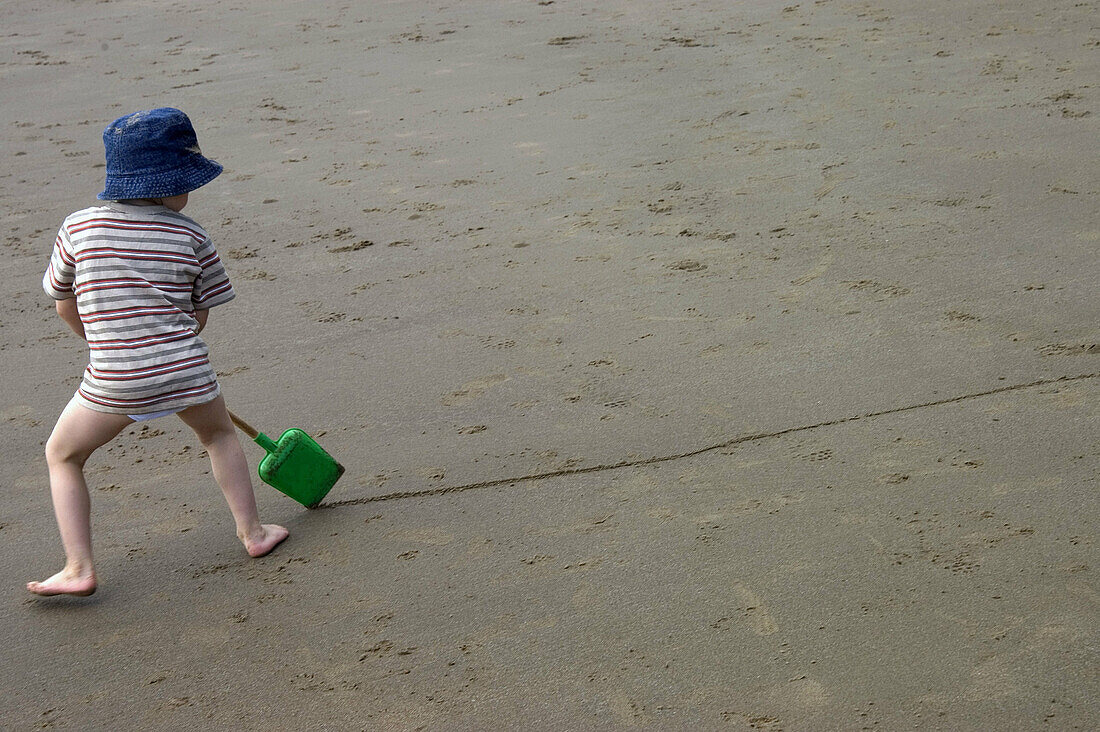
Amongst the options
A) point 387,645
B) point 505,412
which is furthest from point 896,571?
point 505,412

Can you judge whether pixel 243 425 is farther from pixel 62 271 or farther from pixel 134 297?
pixel 62 271

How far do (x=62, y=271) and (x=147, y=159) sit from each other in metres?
0.34

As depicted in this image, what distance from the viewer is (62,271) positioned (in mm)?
2533

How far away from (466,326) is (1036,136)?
10.5 feet

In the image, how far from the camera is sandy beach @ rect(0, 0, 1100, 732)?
7.52 feet

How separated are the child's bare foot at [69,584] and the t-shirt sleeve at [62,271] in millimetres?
684

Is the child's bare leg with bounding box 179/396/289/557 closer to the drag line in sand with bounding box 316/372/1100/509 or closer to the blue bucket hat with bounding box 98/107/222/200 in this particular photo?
the drag line in sand with bounding box 316/372/1100/509

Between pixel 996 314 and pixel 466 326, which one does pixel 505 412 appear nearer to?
pixel 466 326

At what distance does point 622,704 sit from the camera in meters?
2.18

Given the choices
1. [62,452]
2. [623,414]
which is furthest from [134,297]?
[623,414]

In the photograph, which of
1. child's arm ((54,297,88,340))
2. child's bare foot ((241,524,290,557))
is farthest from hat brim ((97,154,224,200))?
child's bare foot ((241,524,290,557))

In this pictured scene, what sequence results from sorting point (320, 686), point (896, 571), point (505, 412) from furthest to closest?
point (505, 412) < point (896, 571) < point (320, 686)

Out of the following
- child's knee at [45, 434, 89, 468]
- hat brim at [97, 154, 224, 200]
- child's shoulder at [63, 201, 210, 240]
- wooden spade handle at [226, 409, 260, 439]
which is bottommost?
wooden spade handle at [226, 409, 260, 439]

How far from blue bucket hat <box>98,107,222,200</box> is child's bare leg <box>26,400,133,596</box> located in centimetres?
56
